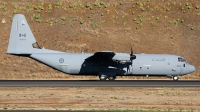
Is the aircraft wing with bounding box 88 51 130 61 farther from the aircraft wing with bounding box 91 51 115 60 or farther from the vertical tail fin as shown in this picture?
the vertical tail fin

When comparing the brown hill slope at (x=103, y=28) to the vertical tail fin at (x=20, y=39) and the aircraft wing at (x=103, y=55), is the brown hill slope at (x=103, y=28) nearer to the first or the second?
the vertical tail fin at (x=20, y=39)

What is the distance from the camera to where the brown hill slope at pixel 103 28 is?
2435 inches

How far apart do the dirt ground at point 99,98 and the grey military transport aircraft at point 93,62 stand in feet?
34.4

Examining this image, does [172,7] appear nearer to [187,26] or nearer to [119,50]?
[187,26]

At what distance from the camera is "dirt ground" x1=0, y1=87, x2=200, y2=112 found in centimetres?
2720

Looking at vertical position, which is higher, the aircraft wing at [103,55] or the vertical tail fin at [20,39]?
the vertical tail fin at [20,39]

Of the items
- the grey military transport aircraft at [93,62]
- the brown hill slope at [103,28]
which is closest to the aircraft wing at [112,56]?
the grey military transport aircraft at [93,62]

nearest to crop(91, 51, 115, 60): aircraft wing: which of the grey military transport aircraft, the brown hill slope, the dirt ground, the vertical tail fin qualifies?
the grey military transport aircraft

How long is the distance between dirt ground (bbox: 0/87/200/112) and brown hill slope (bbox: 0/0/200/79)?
20.6 metres

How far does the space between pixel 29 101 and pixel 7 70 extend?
30.7 meters

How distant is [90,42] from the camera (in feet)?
213

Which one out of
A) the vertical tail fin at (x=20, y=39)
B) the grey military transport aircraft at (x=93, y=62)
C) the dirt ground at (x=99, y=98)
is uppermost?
the vertical tail fin at (x=20, y=39)

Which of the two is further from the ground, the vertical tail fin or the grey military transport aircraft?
the vertical tail fin

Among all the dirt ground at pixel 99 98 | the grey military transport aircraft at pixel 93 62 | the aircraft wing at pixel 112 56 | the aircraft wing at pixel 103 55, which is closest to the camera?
the dirt ground at pixel 99 98
